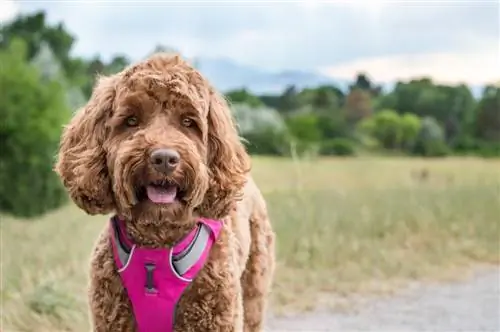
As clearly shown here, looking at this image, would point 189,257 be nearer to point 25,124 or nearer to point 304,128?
point 304,128

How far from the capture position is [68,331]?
21.7 feet

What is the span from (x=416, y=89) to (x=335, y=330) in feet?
21.7

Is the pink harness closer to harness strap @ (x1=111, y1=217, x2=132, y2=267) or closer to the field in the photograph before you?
harness strap @ (x1=111, y1=217, x2=132, y2=267)

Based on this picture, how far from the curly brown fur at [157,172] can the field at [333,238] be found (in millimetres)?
2570

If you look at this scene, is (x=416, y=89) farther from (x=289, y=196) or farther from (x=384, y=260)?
(x=384, y=260)

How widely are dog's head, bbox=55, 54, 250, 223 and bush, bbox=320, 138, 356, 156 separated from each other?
965cm

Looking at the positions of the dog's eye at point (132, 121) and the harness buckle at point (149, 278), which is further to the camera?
the harness buckle at point (149, 278)

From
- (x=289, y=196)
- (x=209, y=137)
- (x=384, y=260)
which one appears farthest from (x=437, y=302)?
(x=209, y=137)

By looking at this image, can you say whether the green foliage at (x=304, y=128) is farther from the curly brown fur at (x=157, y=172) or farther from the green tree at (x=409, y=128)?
the curly brown fur at (x=157, y=172)

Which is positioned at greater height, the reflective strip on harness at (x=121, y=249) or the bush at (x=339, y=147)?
the reflective strip on harness at (x=121, y=249)

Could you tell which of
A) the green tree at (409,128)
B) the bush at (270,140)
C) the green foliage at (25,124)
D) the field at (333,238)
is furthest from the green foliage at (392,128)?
the green foliage at (25,124)

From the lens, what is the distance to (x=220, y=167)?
423 cm

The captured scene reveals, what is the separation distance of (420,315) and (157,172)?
448 centimetres

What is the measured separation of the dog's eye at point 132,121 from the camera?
402 cm
